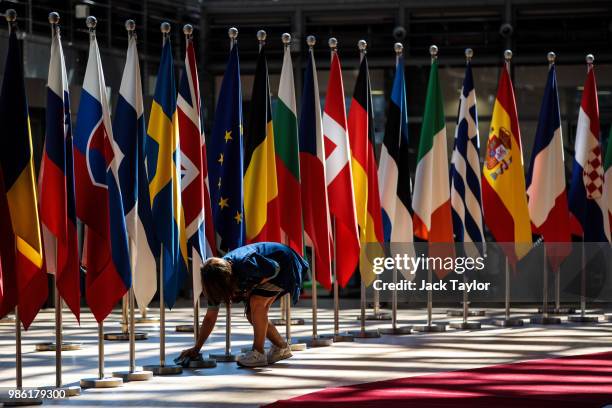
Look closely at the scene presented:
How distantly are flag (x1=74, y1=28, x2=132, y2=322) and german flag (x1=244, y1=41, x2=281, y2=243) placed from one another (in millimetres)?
2534

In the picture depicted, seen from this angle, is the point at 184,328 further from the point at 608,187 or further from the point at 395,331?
the point at 608,187

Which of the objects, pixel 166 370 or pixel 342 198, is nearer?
pixel 166 370

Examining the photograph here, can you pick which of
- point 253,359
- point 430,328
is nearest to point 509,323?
point 430,328

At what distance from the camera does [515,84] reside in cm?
2122

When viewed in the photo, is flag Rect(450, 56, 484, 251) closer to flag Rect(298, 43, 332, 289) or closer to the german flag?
flag Rect(298, 43, 332, 289)

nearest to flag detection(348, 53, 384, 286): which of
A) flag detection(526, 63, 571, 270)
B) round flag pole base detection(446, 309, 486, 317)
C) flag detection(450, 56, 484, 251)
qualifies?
flag detection(450, 56, 484, 251)

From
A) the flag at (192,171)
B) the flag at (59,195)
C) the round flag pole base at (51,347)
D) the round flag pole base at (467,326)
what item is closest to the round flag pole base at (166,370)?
the flag at (192,171)

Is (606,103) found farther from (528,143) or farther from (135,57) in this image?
(135,57)

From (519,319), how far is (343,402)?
8177mm

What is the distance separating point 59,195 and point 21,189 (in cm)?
32

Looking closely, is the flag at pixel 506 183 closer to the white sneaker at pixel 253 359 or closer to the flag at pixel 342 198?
the flag at pixel 342 198

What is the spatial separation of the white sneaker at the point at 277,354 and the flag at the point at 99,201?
202 cm

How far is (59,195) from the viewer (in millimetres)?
9039

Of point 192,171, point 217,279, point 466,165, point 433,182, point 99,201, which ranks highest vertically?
point 466,165
